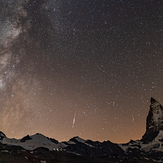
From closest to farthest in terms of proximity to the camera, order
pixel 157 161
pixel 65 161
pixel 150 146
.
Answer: pixel 65 161, pixel 157 161, pixel 150 146

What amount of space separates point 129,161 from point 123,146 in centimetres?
7208

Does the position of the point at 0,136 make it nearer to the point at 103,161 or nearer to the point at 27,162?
the point at 27,162

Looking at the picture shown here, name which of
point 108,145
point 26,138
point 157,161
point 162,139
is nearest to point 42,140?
point 26,138

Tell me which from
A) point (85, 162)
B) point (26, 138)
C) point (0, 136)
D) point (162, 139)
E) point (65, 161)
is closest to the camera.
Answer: point (65, 161)

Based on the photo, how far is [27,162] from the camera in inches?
2660

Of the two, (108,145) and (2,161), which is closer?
(2,161)

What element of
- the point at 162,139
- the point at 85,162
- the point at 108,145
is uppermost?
the point at 162,139

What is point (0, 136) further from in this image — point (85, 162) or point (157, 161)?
point (157, 161)

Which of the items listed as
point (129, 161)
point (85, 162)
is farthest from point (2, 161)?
point (129, 161)

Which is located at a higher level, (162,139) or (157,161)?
(162,139)

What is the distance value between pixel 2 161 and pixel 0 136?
71.6 meters

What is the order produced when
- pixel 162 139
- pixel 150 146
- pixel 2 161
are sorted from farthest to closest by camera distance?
pixel 162 139 < pixel 150 146 < pixel 2 161

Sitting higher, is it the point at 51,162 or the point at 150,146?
the point at 150,146

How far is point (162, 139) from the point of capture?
170000 millimetres
